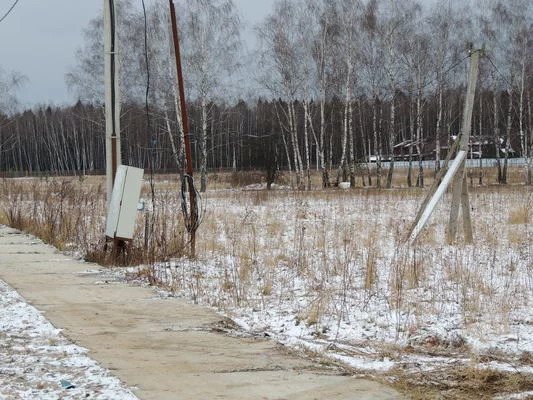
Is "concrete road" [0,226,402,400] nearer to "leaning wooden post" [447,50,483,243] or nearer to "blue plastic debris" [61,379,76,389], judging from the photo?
"blue plastic debris" [61,379,76,389]

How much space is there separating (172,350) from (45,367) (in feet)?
2.75

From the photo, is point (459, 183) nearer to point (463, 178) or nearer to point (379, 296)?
point (463, 178)

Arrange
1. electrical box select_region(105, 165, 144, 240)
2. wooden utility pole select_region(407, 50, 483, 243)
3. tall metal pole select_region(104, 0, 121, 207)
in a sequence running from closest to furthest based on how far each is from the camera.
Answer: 1. electrical box select_region(105, 165, 144, 240)
2. tall metal pole select_region(104, 0, 121, 207)
3. wooden utility pole select_region(407, 50, 483, 243)

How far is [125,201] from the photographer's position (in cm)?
835

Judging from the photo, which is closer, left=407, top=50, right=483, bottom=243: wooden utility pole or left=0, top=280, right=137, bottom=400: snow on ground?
left=0, top=280, right=137, bottom=400: snow on ground

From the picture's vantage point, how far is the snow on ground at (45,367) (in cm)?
344

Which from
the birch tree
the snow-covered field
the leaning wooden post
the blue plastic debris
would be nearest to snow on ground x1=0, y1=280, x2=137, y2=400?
the blue plastic debris

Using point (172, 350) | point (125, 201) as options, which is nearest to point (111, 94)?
point (125, 201)

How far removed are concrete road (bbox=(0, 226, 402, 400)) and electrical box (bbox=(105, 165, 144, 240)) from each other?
4.37 ft

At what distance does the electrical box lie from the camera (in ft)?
27.4

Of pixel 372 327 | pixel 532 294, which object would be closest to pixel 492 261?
pixel 532 294

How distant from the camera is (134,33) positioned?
34.4 m

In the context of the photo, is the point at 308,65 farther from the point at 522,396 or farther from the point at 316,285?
the point at 522,396

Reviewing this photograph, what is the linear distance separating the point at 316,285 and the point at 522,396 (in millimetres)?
3515
